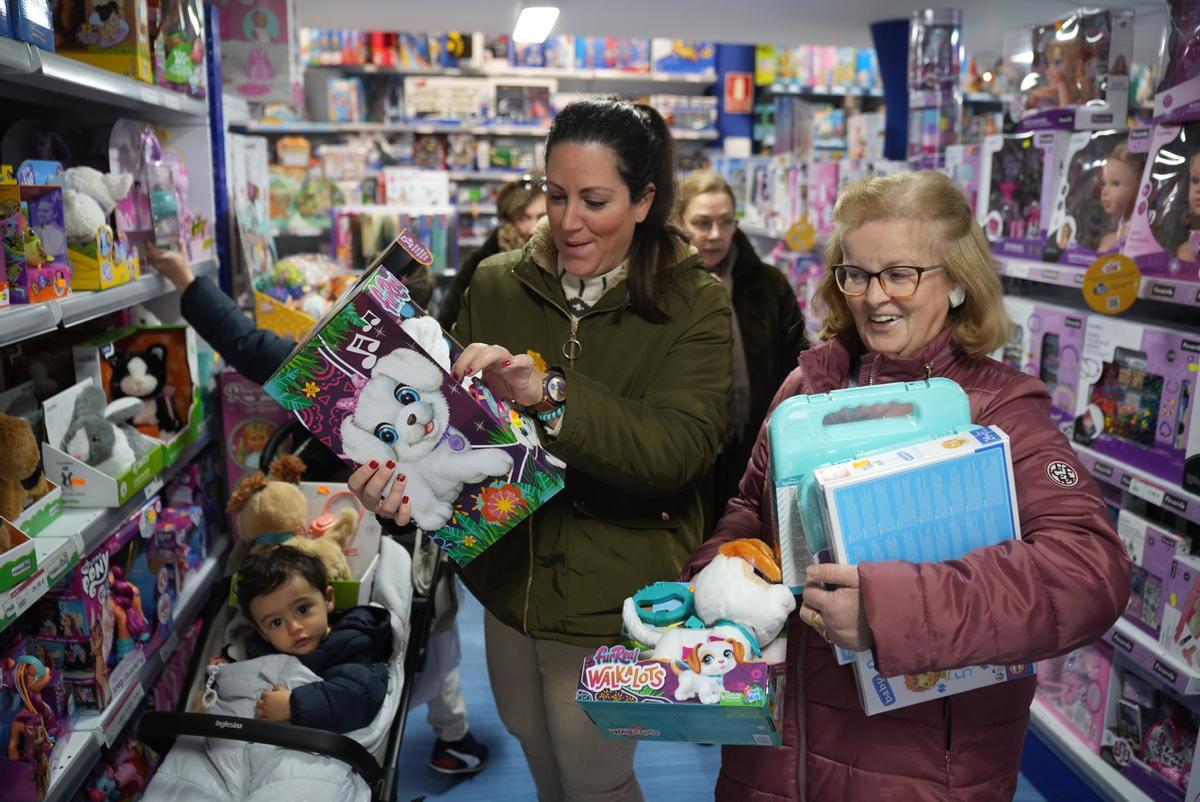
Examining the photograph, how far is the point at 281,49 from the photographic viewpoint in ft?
11.4

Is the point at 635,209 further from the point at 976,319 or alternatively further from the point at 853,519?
the point at 853,519

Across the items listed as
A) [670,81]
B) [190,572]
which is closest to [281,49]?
[190,572]

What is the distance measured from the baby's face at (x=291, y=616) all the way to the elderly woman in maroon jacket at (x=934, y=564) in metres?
1.01

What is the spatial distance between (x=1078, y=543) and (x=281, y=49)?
10.3 feet

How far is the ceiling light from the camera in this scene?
4.30 meters

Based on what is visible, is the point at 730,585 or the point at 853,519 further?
the point at 730,585

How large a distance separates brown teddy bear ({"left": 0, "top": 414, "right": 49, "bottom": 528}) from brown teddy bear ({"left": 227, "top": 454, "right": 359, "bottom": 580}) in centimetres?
60

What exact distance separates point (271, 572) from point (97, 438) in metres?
0.46

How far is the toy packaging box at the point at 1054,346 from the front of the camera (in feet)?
9.37

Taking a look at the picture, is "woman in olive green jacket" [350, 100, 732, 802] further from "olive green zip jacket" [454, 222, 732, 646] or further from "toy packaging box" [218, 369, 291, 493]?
"toy packaging box" [218, 369, 291, 493]

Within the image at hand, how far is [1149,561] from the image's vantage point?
2580mm

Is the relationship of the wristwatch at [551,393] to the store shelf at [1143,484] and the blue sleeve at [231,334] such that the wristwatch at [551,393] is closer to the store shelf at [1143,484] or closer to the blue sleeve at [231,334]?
the blue sleeve at [231,334]

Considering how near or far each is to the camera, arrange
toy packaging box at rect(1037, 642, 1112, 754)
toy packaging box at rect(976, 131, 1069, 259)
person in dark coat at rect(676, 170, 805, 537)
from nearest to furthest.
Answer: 1. toy packaging box at rect(1037, 642, 1112, 754)
2. toy packaging box at rect(976, 131, 1069, 259)
3. person in dark coat at rect(676, 170, 805, 537)

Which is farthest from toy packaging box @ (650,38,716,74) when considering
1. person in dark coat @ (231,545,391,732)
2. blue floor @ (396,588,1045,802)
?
person in dark coat @ (231,545,391,732)
